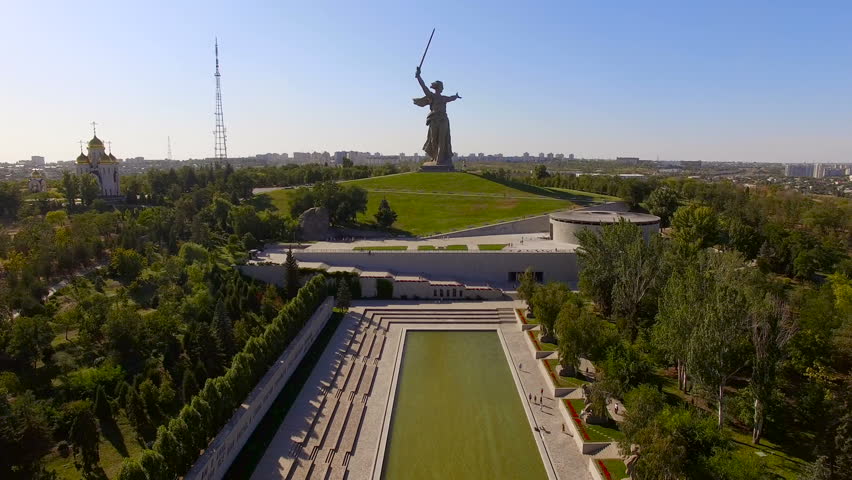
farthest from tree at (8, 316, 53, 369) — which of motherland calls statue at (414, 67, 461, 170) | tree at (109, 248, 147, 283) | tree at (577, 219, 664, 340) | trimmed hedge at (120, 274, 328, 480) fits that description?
motherland calls statue at (414, 67, 461, 170)

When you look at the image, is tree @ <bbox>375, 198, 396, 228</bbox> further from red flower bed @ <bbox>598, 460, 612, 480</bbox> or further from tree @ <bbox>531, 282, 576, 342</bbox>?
red flower bed @ <bbox>598, 460, 612, 480</bbox>

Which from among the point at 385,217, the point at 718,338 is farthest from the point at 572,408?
the point at 385,217

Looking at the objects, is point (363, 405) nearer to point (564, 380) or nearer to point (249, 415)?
point (249, 415)

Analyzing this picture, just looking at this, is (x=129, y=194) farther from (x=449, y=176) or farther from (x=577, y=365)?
(x=577, y=365)

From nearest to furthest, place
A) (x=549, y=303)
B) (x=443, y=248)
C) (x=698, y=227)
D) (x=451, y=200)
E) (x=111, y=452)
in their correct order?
1. (x=111, y=452)
2. (x=549, y=303)
3. (x=443, y=248)
4. (x=698, y=227)
5. (x=451, y=200)

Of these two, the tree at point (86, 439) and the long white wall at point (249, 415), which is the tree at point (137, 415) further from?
the long white wall at point (249, 415)

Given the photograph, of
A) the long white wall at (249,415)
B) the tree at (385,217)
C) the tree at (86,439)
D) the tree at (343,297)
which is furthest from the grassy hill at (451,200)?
the tree at (86,439)
